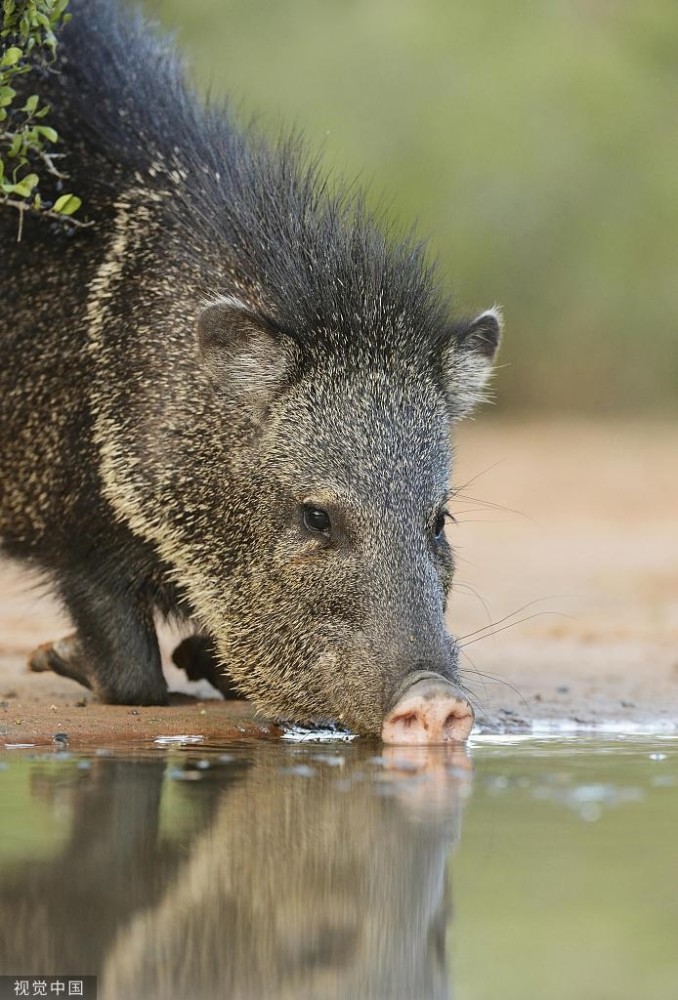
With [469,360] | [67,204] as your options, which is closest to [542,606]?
[469,360]

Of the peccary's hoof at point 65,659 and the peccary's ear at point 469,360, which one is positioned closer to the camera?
the peccary's ear at point 469,360

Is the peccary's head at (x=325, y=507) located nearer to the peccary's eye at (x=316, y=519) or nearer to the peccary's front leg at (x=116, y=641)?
the peccary's eye at (x=316, y=519)

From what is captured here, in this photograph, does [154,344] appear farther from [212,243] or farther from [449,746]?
[449,746]

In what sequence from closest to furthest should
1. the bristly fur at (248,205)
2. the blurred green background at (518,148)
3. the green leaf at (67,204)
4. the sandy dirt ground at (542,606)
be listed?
1. the green leaf at (67,204)
2. the bristly fur at (248,205)
3. the sandy dirt ground at (542,606)
4. the blurred green background at (518,148)

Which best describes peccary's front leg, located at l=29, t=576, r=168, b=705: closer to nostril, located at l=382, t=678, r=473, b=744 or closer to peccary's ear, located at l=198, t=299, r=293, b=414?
peccary's ear, located at l=198, t=299, r=293, b=414

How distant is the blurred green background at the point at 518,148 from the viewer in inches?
806

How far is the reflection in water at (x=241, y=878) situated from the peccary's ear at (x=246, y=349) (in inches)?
59.2

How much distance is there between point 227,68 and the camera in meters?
20.5

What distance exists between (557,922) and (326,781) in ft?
5.78

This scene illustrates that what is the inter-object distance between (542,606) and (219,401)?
5004mm

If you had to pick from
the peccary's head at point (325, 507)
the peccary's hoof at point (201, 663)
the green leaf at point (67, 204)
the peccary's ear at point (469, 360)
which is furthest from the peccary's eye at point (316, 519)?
the green leaf at point (67, 204)

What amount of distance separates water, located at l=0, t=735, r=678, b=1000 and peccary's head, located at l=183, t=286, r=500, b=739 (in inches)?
16.8

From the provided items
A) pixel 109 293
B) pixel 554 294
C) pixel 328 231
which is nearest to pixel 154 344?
pixel 109 293

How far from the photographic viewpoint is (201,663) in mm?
7695
